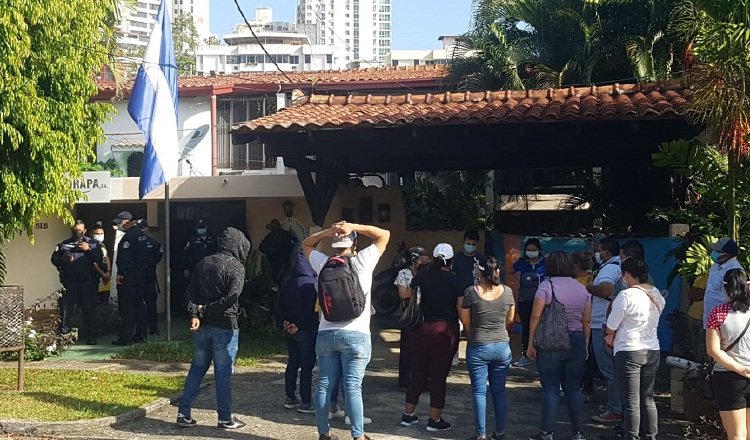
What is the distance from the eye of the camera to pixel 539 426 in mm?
7578

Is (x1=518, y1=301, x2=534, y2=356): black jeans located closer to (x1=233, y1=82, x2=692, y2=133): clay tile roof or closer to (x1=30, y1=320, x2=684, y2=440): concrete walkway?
(x1=30, y1=320, x2=684, y2=440): concrete walkway

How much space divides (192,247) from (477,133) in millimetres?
5422

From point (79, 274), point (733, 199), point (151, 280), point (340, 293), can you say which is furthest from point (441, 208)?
point (340, 293)

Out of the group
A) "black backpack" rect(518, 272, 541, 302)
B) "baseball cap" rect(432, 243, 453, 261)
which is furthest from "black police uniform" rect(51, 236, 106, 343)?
"baseball cap" rect(432, 243, 453, 261)

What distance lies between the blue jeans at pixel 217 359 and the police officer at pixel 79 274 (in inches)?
203

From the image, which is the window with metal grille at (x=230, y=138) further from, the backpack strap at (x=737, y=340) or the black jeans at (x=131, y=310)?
the backpack strap at (x=737, y=340)

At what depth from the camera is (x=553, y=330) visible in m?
6.69

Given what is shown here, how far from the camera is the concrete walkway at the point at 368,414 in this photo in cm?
723

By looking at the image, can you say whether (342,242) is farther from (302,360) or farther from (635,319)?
(635,319)

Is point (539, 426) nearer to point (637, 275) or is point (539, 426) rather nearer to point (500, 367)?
point (500, 367)

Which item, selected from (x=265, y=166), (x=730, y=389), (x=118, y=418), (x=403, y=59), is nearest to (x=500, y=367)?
(x=730, y=389)

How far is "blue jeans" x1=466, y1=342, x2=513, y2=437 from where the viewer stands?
679 cm

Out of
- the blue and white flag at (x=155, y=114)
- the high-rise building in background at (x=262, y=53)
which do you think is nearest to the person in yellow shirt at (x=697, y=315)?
the blue and white flag at (x=155, y=114)

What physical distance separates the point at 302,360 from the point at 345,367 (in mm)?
1453
